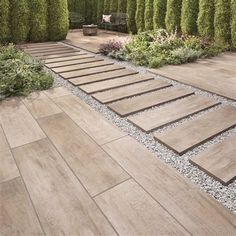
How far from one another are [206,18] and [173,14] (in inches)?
50.1

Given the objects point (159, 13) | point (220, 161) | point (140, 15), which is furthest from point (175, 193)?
point (140, 15)

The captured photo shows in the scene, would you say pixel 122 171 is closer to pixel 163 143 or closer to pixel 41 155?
pixel 163 143

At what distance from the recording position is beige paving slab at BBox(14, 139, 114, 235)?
1570 mm

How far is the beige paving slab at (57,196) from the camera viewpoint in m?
1.57

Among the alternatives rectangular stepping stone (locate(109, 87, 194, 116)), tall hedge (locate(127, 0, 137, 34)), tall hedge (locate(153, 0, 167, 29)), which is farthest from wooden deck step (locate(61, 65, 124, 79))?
tall hedge (locate(127, 0, 137, 34))

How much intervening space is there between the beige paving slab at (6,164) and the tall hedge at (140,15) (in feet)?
27.0

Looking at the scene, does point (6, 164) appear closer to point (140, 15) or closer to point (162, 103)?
point (162, 103)

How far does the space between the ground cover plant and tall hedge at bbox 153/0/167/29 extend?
17.7ft

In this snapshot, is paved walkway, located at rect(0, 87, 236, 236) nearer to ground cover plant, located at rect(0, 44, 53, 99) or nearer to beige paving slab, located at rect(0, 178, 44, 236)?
beige paving slab, located at rect(0, 178, 44, 236)

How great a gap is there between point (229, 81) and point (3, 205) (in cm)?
391

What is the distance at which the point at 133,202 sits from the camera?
5.76 feet

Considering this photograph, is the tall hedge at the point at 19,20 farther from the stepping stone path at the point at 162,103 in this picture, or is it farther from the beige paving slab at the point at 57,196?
the beige paving slab at the point at 57,196

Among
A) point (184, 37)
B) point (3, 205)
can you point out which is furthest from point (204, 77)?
point (3, 205)

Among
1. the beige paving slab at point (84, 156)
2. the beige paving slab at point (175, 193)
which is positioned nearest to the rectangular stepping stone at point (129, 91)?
the beige paving slab at point (84, 156)
